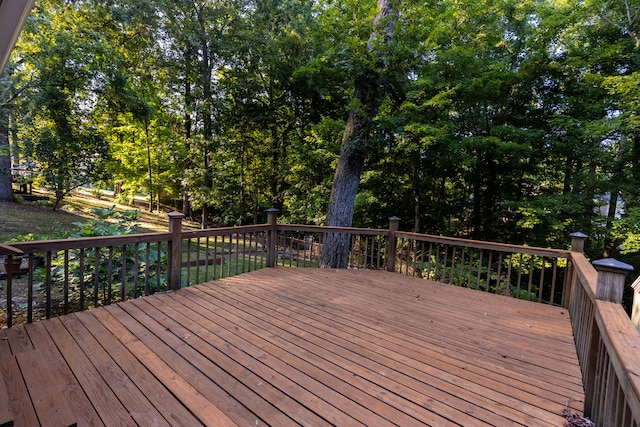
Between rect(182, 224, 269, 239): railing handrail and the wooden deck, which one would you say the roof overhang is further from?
rect(182, 224, 269, 239): railing handrail

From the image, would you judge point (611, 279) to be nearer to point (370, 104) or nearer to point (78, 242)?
point (78, 242)

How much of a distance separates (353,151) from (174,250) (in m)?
3.69

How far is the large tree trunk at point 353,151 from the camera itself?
18.0ft

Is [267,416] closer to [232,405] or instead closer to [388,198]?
[232,405]

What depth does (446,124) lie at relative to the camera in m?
7.23

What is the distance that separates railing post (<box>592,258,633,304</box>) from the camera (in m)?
1.62

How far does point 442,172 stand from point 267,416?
917 centimetres

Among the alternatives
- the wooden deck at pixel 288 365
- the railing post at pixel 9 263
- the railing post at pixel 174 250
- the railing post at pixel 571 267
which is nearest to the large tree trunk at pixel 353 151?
the wooden deck at pixel 288 365

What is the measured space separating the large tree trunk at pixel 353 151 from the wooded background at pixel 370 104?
6 cm

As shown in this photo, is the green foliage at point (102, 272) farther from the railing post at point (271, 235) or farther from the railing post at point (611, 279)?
the railing post at point (611, 279)

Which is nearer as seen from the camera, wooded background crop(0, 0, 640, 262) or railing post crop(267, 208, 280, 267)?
railing post crop(267, 208, 280, 267)

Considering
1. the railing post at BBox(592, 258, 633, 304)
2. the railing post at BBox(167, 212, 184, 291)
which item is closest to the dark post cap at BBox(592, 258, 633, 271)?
the railing post at BBox(592, 258, 633, 304)

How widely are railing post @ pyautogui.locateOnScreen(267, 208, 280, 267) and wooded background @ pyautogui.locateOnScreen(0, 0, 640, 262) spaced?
205 centimetres

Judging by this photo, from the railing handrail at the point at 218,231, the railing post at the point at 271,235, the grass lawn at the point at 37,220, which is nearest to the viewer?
the railing handrail at the point at 218,231
